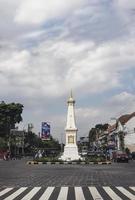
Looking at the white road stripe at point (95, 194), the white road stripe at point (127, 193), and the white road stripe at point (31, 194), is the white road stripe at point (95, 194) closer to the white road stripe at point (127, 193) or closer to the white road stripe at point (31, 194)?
the white road stripe at point (127, 193)

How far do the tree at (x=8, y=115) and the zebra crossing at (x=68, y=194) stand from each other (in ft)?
395

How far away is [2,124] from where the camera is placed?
145 metres

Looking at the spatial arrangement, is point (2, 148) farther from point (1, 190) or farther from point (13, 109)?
point (1, 190)

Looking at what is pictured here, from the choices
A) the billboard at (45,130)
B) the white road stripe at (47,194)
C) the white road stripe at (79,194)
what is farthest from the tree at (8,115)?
the white road stripe at (79,194)

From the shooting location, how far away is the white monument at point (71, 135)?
298 feet

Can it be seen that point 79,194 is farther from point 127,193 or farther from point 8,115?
point 8,115

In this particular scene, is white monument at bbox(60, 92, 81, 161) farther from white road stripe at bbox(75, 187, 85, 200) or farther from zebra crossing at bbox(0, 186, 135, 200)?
white road stripe at bbox(75, 187, 85, 200)

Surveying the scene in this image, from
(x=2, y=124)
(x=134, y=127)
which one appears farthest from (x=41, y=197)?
(x=134, y=127)

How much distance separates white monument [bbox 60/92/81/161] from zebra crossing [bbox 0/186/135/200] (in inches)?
2609

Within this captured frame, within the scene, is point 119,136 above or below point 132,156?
above

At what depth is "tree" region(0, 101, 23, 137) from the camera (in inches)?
5684

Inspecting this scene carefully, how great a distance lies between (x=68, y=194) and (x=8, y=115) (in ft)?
411

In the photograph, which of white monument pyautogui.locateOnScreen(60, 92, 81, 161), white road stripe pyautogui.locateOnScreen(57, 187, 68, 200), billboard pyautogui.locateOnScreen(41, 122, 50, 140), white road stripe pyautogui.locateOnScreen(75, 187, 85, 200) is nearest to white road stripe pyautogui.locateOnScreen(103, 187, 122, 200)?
white road stripe pyautogui.locateOnScreen(75, 187, 85, 200)

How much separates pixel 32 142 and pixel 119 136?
35.2 meters
